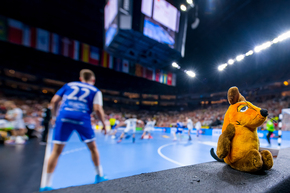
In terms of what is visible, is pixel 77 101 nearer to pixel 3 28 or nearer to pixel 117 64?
pixel 3 28

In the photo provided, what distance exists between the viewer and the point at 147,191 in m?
0.85

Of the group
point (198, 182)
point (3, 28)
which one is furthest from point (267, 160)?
point (3, 28)

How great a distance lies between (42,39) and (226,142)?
12101mm

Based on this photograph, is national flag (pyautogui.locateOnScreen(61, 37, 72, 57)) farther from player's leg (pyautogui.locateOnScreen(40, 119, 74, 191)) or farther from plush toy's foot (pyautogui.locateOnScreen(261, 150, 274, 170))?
plush toy's foot (pyautogui.locateOnScreen(261, 150, 274, 170))

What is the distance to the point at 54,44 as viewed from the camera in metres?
9.11

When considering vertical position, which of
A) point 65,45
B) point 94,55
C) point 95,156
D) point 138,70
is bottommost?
point 95,156

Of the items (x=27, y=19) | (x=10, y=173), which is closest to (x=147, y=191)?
(x=10, y=173)

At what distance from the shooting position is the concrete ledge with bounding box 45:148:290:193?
875mm

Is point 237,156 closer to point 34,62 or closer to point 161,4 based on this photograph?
point 161,4

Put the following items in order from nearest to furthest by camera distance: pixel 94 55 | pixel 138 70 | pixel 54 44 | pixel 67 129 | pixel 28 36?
pixel 67 129 < pixel 28 36 < pixel 54 44 < pixel 94 55 < pixel 138 70

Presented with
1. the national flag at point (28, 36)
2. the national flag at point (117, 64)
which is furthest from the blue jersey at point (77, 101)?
the national flag at point (117, 64)

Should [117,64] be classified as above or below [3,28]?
below

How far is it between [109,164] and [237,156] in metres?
2.35

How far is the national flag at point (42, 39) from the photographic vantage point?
Result: 8.57 metres
